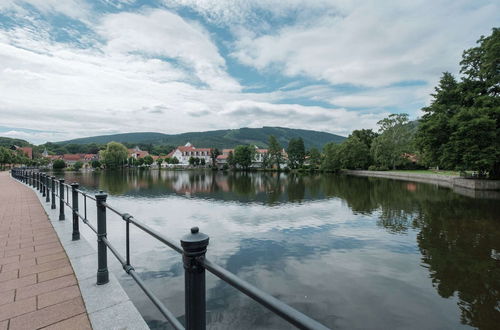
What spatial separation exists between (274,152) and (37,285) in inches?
3199

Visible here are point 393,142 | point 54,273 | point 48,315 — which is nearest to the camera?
point 48,315

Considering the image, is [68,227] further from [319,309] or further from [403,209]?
[403,209]

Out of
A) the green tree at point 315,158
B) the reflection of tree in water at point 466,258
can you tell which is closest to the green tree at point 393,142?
the green tree at point 315,158

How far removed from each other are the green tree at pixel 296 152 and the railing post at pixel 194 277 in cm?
8197

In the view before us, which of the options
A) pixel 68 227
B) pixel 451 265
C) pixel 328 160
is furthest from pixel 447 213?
pixel 328 160

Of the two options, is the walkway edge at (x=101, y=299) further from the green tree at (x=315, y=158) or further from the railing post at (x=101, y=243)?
the green tree at (x=315, y=158)

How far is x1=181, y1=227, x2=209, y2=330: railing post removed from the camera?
4.79ft

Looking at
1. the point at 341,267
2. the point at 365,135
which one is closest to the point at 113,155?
the point at 365,135

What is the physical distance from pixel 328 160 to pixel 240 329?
6899cm

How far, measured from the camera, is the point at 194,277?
4.93ft

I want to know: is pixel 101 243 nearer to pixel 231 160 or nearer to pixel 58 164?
pixel 231 160

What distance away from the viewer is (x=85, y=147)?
496ft

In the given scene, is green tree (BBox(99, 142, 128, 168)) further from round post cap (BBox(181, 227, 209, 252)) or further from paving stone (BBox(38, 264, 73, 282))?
round post cap (BBox(181, 227, 209, 252))

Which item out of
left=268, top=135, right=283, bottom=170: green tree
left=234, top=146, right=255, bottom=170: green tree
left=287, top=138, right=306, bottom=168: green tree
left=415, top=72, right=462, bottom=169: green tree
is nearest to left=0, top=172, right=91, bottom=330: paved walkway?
left=415, top=72, right=462, bottom=169: green tree
